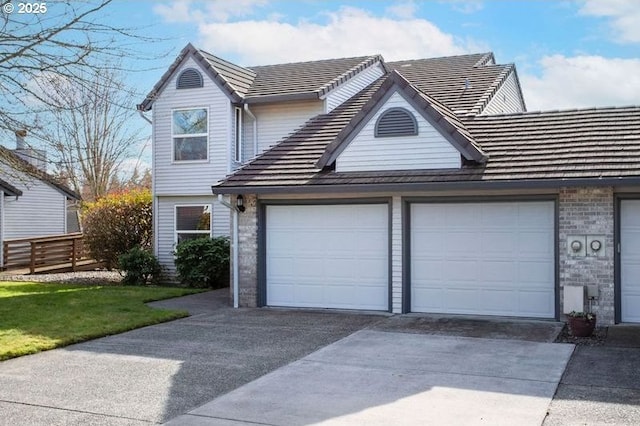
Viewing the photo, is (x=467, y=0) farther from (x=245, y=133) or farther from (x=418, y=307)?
(x=245, y=133)

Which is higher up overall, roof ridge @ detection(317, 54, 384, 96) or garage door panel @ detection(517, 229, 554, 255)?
roof ridge @ detection(317, 54, 384, 96)

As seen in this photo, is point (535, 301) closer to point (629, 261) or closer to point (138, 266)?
point (629, 261)

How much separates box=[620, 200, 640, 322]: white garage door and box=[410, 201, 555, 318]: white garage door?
114 centimetres

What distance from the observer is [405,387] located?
25.3 feet

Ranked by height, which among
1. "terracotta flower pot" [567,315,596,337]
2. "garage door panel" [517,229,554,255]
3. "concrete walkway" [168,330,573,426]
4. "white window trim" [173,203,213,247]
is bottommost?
"concrete walkway" [168,330,573,426]

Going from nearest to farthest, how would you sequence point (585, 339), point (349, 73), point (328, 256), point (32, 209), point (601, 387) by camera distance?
point (601, 387) < point (585, 339) < point (328, 256) < point (349, 73) < point (32, 209)

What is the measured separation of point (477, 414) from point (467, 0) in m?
9.03

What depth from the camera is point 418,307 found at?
13148 millimetres

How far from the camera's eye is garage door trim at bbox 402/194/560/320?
11969 millimetres

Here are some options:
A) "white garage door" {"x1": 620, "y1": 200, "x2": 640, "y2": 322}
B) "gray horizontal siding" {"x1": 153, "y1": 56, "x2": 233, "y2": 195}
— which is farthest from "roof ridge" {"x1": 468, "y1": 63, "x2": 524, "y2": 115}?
"gray horizontal siding" {"x1": 153, "y1": 56, "x2": 233, "y2": 195}

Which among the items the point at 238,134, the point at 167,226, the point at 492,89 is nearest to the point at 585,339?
the point at 492,89

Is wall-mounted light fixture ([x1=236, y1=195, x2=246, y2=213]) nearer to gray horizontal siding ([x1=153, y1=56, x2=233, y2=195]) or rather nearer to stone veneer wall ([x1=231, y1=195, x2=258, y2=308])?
stone veneer wall ([x1=231, y1=195, x2=258, y2=308])

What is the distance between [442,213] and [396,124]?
1.94 meters

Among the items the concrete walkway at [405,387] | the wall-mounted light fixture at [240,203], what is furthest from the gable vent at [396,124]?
the concrete walkway at [405,387]
